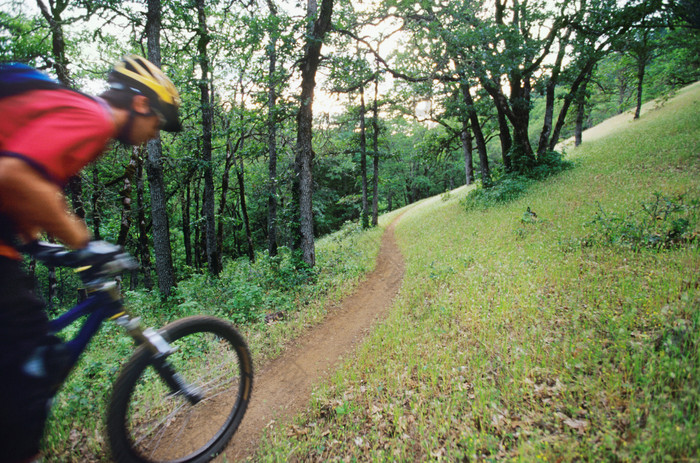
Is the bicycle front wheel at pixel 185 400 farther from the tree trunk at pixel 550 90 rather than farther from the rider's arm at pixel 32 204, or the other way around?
the tree trunk at pixel 550 90

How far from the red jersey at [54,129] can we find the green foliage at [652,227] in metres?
8.08

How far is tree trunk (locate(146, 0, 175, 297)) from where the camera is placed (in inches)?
317

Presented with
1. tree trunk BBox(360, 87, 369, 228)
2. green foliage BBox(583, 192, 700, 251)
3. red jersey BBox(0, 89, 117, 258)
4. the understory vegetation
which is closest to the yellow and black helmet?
red jersey BBox(0, 89, 117, 258)

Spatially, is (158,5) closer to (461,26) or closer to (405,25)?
(405,25)

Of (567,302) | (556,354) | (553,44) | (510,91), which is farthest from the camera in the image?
(510,91)

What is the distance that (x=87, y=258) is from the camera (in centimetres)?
200

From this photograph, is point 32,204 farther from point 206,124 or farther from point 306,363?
point 206,124

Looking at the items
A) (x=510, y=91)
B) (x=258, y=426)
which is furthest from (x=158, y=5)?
(x=510, y=91)

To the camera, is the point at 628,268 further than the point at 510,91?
No

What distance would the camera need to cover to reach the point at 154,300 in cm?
941

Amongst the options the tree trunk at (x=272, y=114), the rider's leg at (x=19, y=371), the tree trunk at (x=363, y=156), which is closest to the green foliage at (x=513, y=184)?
the tree trunk at (x=363, y=156)

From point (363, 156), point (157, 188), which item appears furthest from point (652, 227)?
point (363, 156)

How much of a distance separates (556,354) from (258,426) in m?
4.00

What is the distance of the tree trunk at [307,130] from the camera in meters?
8.03
